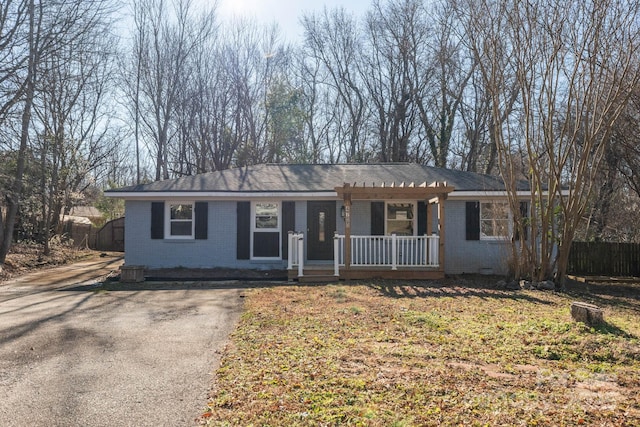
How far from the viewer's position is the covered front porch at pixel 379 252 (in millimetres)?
Result: 10930

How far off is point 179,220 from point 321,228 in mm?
4218

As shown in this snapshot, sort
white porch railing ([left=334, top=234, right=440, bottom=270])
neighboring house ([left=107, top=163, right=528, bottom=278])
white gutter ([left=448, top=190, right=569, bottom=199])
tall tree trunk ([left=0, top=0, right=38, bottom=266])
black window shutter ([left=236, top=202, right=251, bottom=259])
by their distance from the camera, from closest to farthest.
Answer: white porch railing ([left=334, top=234, right=440, bottom=270]), tall tree trunk ([left=0, top=0, right=38, bottom=266]), white gutter ([left=448, top=190, right=569, bottom=199]), neighboring house ([left=107, top=163, right=528, bottom=278]), black window shutter ([left=236, top=202, right=251, bottom=259])

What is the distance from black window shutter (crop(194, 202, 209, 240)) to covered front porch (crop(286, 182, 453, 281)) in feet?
8.39

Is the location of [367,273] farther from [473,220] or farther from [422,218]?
[473,220]

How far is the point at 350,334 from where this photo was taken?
5.77 meters

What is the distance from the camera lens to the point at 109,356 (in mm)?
4914

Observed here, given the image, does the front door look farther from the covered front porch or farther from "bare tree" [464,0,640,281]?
"bare tree" [464,0,640,281]

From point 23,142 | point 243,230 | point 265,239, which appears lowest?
point 265,239

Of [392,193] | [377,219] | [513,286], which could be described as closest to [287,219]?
[377,219]

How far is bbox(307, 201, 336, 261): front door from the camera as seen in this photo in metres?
12.8

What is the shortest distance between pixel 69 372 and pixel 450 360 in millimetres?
3988

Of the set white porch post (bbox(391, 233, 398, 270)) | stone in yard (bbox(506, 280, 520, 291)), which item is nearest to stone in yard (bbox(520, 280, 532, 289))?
stone in yard (bbox(506, 280, 520, 291))

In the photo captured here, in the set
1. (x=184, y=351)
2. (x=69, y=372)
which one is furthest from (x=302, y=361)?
(x=69, y=372)

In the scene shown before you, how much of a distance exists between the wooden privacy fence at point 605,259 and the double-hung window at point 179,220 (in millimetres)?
11956
